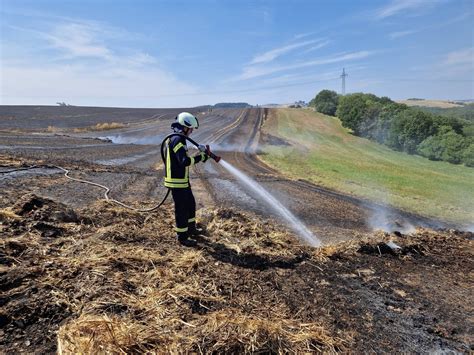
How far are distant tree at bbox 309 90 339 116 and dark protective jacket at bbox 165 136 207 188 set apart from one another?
49.3m

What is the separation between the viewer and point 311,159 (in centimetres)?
2166

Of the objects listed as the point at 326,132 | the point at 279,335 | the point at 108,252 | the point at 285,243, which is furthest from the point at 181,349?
the point at 326,132

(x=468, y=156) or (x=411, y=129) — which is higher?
(x=411, y=129)

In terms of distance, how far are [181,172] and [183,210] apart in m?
0.62

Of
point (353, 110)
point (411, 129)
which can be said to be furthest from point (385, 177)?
point (353, 110)

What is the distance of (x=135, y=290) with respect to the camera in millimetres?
3844

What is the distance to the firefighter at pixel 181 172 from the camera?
547 centimetres

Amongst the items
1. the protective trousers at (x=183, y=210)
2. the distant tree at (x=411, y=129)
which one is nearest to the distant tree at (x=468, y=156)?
the distant tree at (x=411, y=129)

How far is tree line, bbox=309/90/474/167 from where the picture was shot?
27.4 metres

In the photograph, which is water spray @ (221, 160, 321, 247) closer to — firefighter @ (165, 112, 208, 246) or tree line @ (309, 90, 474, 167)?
firefighter @ (165, 112, 208, 246)

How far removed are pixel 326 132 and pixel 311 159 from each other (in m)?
18.0

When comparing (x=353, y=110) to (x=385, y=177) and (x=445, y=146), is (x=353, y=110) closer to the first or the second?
(x=445, y=146)

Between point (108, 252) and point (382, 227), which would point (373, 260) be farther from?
point (108, 252)

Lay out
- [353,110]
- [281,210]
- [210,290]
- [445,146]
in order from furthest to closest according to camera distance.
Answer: [353,110]
[445,146]
[281,210]
[210,290]
